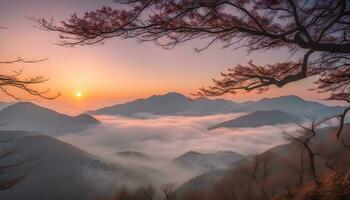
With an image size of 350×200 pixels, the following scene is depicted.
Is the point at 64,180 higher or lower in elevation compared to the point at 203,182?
higher

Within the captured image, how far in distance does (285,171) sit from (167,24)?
104 meters

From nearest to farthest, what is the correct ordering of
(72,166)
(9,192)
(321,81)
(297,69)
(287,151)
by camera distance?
(297,69) → (321,81) → (287,151) → (9,192) → (72,166)

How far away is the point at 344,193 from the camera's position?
32.9ft

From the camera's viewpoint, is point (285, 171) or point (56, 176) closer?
point (285, 171)

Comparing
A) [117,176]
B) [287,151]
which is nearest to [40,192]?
[117,176]

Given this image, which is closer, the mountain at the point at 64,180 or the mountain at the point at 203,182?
the mountain at the point at 203,182

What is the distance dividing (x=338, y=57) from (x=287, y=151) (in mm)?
122481

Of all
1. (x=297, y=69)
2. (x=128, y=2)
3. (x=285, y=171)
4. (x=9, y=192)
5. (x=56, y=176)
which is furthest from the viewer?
(x=56, y=176)

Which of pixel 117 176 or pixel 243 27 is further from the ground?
pixel 243 27

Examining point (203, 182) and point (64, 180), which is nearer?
point (203, 182)

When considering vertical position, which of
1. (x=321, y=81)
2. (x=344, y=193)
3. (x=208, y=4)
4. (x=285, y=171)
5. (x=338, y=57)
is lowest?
(x=285, y=171)

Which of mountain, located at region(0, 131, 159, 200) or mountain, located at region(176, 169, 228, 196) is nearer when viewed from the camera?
mountain, located at region(176, 169, 228, 196)

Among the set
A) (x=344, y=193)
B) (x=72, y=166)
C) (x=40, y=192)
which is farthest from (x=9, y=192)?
(x=344, y=193)

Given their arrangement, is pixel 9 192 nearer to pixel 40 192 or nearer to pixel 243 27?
pixel 40 192
